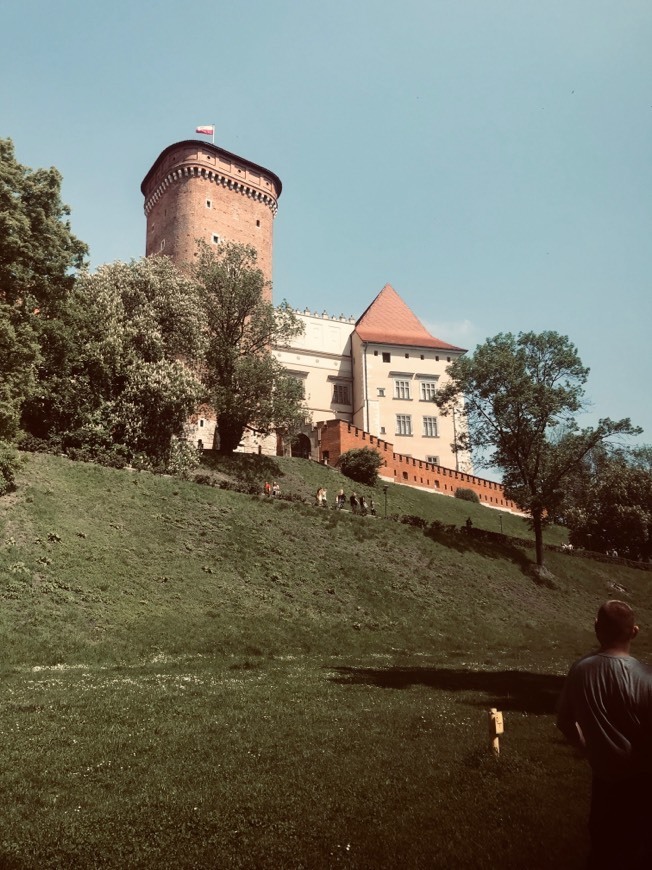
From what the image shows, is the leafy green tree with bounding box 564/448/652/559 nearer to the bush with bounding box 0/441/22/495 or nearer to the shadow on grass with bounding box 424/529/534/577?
the shadow on grass with bounding box 424/529/534/577

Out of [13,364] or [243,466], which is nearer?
[13,364]

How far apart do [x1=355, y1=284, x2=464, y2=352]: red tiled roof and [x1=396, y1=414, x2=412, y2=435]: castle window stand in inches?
301

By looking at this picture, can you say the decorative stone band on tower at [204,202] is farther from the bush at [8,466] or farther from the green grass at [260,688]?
the bush at [8,466]

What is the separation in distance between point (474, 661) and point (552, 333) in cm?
2465

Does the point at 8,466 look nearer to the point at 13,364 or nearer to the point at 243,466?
the point at 13,364

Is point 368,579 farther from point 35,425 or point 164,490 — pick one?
point 35,425

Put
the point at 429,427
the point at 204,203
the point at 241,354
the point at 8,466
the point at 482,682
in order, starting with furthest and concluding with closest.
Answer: the point at 429,427 < the point at 204,203 < the point at 241,354 < the point at 8,466 < the point at 482,682

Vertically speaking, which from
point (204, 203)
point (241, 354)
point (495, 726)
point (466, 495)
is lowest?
point (495, 726)

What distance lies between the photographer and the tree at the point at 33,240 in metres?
20.8

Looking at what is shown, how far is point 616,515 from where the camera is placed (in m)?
49.6

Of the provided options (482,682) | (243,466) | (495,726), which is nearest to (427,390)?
(243,466)

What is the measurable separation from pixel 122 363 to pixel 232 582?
48.6 feet

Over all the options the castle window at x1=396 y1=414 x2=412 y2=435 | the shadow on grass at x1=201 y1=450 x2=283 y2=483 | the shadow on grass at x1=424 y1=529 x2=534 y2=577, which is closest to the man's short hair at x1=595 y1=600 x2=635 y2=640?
the shadow on grass at x1=424 y1=529 x2=534 y2=577

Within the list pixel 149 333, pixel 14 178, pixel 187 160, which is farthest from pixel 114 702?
pixel 187 160
